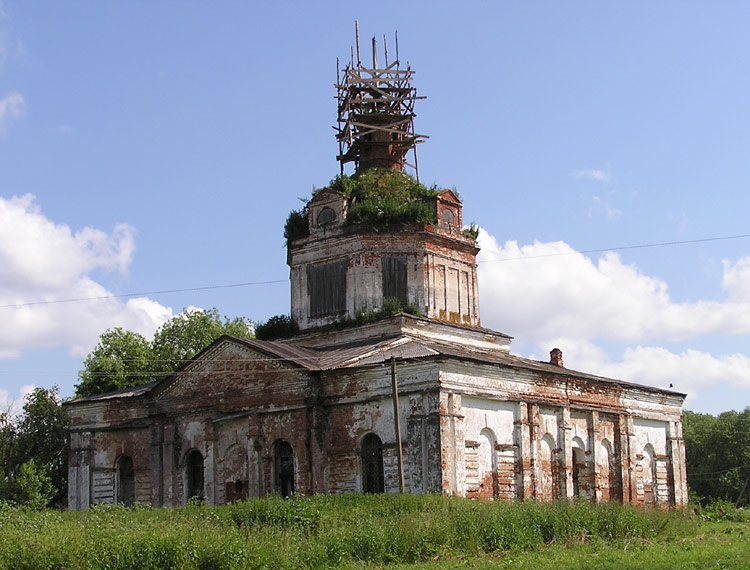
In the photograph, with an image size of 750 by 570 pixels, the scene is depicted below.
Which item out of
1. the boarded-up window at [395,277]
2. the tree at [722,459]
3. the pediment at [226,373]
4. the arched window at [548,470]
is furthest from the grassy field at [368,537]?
the tree at [722,459]

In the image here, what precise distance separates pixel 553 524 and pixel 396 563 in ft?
12.8

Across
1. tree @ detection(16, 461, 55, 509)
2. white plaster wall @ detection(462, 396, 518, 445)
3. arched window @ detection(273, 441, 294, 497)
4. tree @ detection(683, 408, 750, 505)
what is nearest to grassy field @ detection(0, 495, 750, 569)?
white plaster wall @ detection(462, 396, 518, 445)

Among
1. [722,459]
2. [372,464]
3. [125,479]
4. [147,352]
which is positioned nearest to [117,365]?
[147,352]

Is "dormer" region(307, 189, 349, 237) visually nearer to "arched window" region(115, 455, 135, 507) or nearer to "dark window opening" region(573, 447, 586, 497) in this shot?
"arched window" region(115, 455, 135, 507)

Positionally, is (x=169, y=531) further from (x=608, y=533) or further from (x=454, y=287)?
(x=454, y=287)

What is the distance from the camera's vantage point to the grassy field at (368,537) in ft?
51.0

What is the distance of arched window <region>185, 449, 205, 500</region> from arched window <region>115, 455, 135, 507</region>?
7.93 feet

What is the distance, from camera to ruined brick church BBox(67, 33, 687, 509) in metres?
24.4

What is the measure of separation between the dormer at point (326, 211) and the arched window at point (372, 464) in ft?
27.7

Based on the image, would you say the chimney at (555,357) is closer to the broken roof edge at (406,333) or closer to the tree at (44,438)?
the broken roof edge at (406,333)

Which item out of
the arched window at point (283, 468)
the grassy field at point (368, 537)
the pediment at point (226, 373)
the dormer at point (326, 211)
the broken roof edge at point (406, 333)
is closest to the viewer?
the grassy field at point (368, 537)

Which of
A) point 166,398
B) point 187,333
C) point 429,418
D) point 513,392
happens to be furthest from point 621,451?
point 187,333

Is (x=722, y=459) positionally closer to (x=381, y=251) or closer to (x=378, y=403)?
(x=381, y=251)

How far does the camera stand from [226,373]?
27.1m
